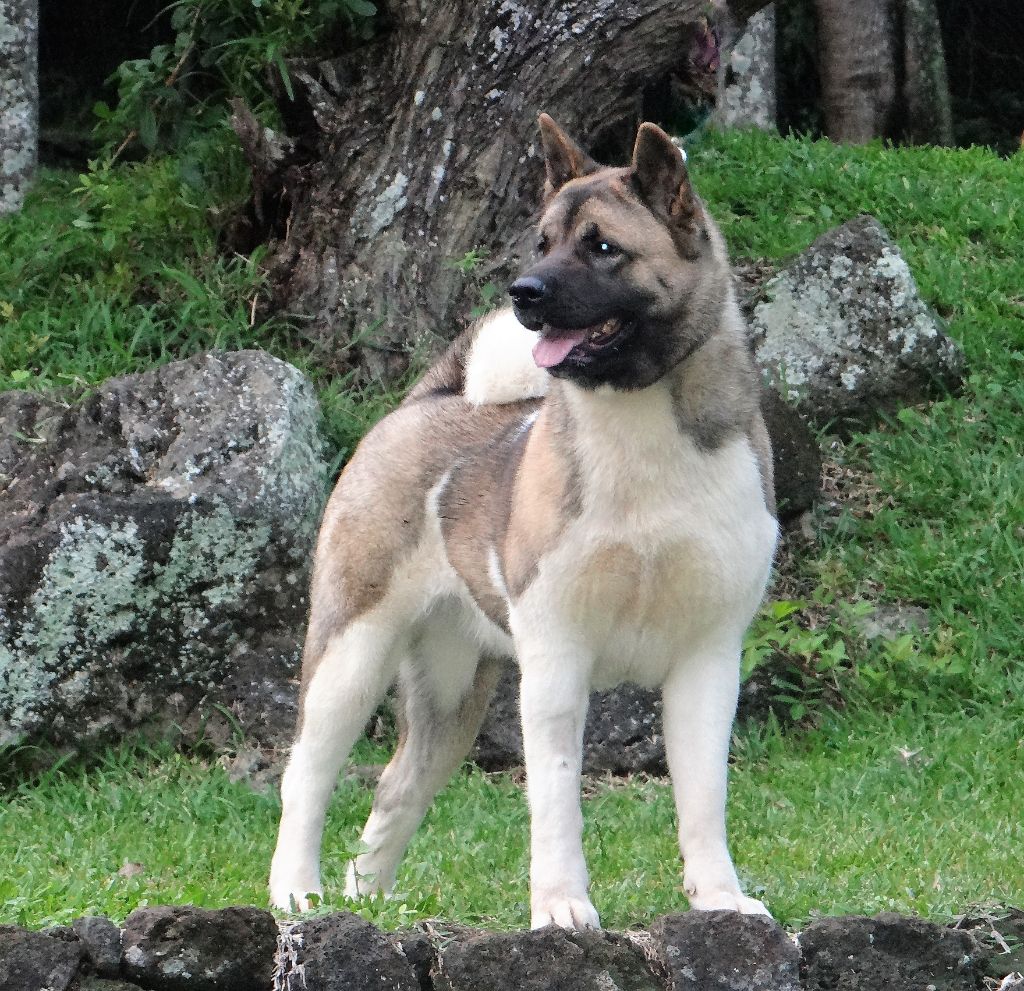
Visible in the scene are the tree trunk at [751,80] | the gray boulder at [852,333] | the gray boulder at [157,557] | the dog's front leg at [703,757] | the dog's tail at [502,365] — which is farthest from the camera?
the tree trunk at [751,80]

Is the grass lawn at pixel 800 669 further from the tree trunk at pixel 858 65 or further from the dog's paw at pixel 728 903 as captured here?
the tree trunk at pixel 858 65

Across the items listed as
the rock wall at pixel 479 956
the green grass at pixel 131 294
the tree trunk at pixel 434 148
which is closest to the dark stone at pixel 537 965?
the rock wall at pixel 479 956

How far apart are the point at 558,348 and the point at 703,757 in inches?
40.8

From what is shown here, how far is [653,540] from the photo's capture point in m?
3.98

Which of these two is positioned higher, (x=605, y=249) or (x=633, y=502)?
(x=605, y=249)

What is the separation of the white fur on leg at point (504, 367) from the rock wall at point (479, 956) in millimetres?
1809

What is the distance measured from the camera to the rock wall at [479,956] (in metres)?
3.44

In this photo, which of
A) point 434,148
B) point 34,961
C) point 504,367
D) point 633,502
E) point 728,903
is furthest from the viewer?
point 434,148

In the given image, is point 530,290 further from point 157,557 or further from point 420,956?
point 157,557

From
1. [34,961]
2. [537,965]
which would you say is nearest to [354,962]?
[537,965]

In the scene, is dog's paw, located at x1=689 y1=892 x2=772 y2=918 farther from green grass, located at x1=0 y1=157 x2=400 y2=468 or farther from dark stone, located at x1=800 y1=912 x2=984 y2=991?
green grass, located at x1=0 y1=157 x2=400 y2=468

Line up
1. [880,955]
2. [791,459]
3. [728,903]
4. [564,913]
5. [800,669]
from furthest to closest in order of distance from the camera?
1. [791,459]
2. [800,669]
3. [728,903]
4. [564,913]
5. [880,955]

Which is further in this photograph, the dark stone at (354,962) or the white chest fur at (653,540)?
the white chest fur at (653,540)

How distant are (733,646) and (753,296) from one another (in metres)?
4.10
